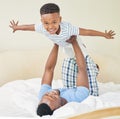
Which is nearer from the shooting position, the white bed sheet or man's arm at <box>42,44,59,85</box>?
the white bed sheet

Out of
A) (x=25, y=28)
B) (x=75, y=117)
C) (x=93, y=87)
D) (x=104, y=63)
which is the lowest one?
→ (x=104, y=63)

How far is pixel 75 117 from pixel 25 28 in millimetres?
508

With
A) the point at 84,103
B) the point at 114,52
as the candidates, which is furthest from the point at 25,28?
the point at 114,52

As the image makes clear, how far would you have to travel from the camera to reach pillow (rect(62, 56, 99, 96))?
1145mm

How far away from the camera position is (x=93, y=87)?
1149mm

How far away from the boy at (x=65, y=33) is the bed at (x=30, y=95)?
4.9 inches

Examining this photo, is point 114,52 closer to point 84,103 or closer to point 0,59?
point 0,59

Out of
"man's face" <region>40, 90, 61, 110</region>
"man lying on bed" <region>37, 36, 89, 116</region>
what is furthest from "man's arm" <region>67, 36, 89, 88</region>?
"man's face" <region>40, 90, 61, 110</region>

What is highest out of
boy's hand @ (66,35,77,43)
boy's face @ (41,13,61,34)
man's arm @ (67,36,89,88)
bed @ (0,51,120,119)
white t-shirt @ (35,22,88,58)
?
boy's face @ (41,13,61,34)

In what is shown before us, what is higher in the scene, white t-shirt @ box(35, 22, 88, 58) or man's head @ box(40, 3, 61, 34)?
man's head @ box(40, 3, 61, 34)

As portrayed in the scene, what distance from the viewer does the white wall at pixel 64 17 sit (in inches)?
67.3

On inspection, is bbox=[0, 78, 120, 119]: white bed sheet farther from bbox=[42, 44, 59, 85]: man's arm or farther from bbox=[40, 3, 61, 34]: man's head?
bbox=[40, 3, 61, 34]: man's head

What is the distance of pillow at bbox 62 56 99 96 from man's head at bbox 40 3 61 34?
0.58ft

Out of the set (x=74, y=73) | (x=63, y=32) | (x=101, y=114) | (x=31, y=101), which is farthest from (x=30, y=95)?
(x=101, y=114)
